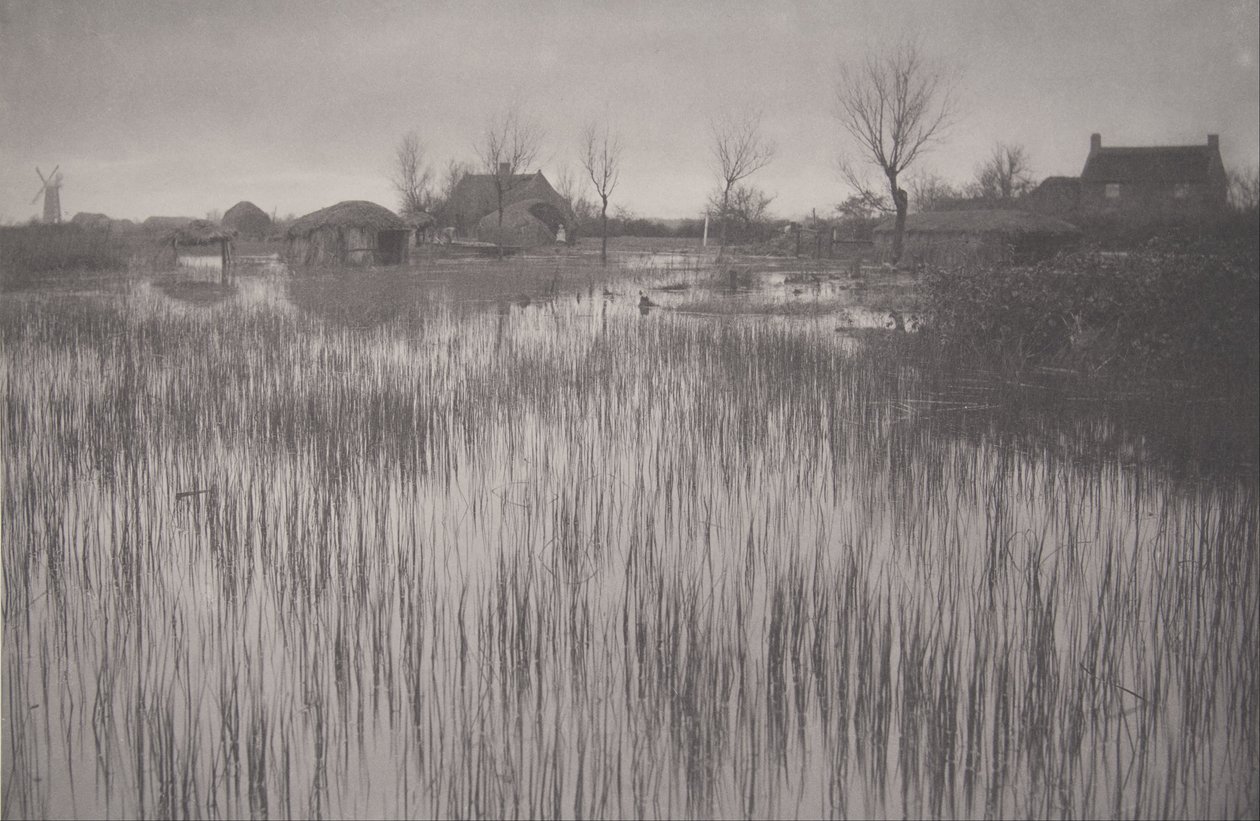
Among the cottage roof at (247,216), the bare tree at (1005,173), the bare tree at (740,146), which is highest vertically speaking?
the bare tree at (740,146)

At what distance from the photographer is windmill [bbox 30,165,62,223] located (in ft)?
14.4

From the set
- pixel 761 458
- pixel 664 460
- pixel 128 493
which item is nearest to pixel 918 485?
pixel 761 458

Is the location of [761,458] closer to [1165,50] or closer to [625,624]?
[625,624]

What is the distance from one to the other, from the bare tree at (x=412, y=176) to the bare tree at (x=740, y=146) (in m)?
2.22

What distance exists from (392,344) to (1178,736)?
19.2 feet

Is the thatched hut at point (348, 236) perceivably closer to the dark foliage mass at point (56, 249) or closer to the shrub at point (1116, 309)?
the dark foliage mass at point (56, 249)

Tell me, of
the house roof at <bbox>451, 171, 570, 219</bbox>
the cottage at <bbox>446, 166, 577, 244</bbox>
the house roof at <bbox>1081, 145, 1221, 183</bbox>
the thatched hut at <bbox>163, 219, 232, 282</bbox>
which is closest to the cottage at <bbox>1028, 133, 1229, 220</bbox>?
the house roof at <bbox>1081, 145, 1221, 183</bbox>

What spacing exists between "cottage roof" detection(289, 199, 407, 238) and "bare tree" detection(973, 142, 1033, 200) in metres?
11.8

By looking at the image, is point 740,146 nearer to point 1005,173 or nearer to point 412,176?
point 1005,173

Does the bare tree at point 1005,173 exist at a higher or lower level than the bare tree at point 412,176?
lower

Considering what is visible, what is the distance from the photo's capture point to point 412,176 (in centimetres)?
829

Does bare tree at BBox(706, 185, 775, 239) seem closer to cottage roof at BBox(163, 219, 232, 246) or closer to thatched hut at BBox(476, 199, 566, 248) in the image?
cottage roof at BBox(163, 219, 232, 246)

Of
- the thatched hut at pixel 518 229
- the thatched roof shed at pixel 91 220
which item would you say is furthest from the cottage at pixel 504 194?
the thatched roof shed at pixel 91 220

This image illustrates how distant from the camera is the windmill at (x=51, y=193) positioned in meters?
4.38
